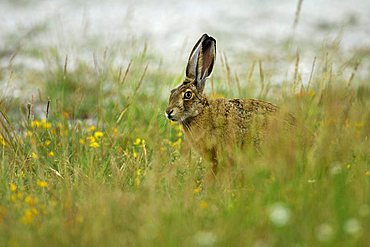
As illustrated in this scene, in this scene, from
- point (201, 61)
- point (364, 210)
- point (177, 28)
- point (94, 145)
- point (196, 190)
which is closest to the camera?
point (364, 210)

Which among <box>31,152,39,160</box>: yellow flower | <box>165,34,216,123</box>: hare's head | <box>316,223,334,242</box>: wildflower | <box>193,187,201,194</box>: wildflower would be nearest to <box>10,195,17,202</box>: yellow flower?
<box>31,152,39,160</box>: yellow flower

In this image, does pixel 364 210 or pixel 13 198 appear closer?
pixel 364 210

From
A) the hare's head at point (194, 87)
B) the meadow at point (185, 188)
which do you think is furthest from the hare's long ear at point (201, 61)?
the meadow at point (185, 188)

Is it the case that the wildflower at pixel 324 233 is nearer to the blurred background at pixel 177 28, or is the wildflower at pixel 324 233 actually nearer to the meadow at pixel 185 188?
the meadow at pixel 185 188

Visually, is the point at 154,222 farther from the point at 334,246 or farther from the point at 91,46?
the point at 91,46

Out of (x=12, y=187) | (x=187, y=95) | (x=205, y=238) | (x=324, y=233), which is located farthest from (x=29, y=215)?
(x=187, y=95)

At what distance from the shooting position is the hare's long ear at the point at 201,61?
5754 millimetres

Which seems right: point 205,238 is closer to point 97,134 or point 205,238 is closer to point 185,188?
point 185,188

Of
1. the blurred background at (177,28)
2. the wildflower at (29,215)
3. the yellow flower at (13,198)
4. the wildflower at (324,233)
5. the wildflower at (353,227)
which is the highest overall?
the wildflower at (353,227)

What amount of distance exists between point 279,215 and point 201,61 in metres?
2.38

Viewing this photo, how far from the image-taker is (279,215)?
3.61m

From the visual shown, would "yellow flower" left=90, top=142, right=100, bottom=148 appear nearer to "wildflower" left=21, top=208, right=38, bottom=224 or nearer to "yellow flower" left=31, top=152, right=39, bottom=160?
"yellow flower" left=31, top=152, right=39, bottom=160

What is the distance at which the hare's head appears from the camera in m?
5.60

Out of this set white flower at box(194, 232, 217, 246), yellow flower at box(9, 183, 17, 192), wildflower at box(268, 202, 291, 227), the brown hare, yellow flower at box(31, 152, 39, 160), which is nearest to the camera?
white flower at box(194, 232, 217, 246)
